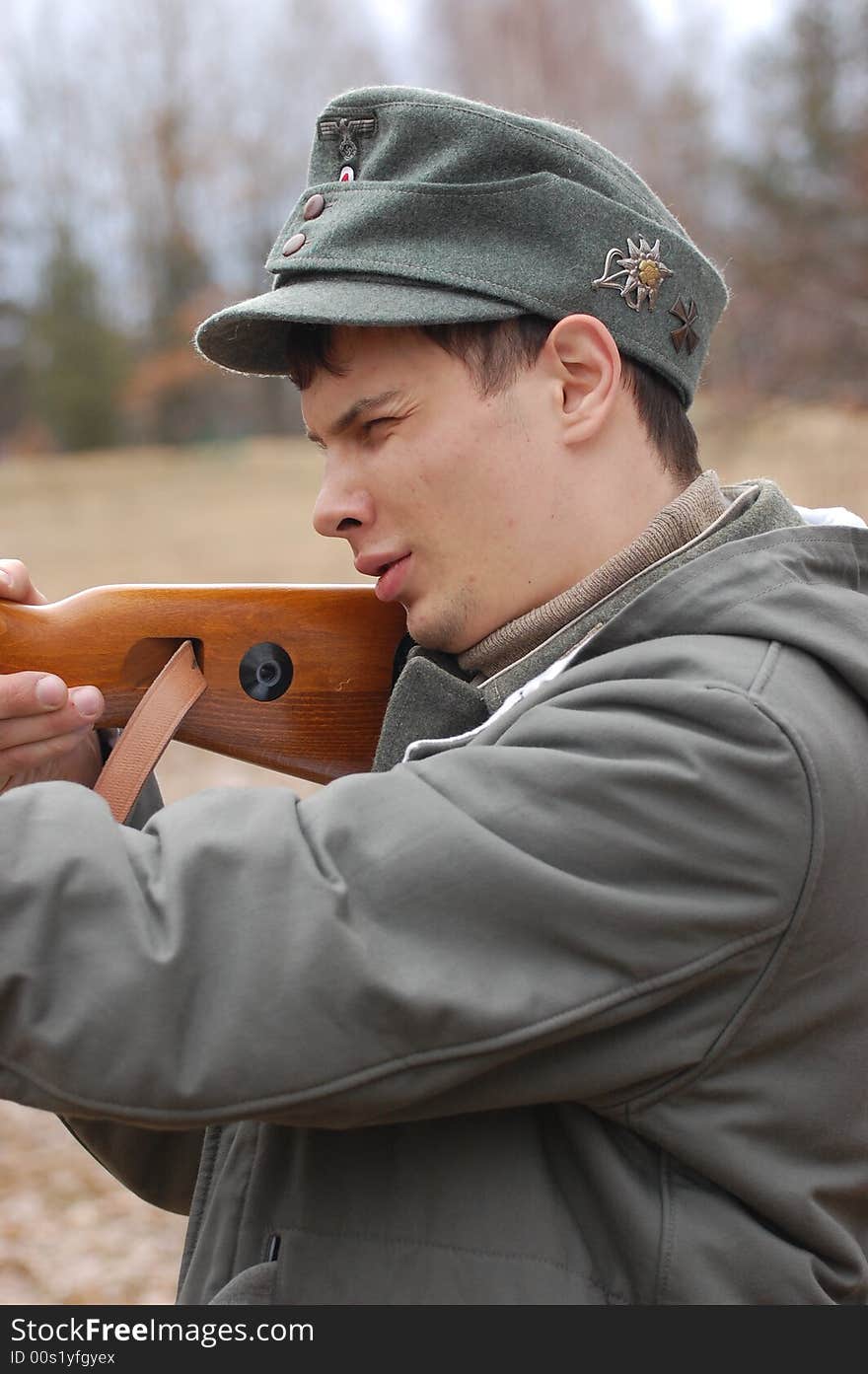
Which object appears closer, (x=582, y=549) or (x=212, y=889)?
(x=212, y=889)

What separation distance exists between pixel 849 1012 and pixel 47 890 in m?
0.91

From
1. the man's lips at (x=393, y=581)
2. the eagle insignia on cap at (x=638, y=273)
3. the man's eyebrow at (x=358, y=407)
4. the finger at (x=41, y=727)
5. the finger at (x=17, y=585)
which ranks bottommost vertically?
the finger at (x=41, y=727)

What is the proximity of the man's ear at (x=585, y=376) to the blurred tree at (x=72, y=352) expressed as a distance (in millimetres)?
37793

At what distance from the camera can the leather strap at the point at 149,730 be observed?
2.03 meters

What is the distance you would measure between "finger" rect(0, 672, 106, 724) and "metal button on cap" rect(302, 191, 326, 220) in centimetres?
75

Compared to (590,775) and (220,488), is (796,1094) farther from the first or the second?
(220,488)

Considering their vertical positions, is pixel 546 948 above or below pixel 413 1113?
above

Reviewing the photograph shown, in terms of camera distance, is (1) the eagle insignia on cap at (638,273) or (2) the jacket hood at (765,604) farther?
(1) the eagle insignia on cap at (638,273)

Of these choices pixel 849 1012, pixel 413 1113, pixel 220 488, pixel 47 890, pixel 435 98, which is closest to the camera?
pixel 47 890

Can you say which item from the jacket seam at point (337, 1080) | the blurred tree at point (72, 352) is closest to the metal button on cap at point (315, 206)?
the jacket seam at point (337, 1080)

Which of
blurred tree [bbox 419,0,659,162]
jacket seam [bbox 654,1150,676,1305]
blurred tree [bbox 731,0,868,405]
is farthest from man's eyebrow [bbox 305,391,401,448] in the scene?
blurred tree [bbox 419,0,659,162]

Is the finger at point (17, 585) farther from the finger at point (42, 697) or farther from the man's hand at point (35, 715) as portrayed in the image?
the finger at point (42, 697)

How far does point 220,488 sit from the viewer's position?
31062mm
